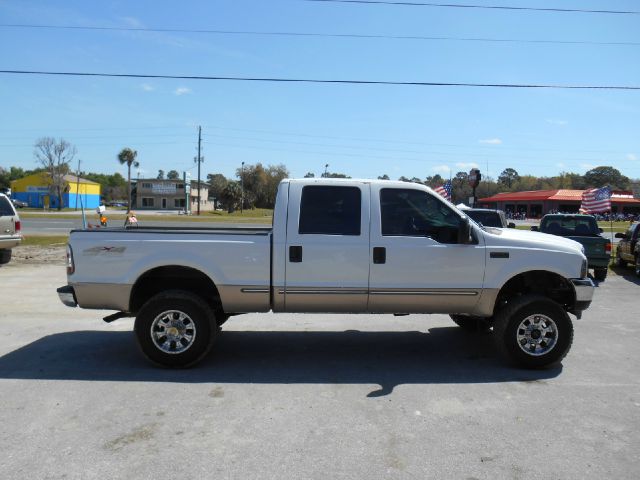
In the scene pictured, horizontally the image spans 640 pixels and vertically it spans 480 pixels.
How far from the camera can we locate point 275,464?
140 inches

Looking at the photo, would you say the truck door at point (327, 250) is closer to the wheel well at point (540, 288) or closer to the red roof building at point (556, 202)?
the wheel well at point (540, 288)

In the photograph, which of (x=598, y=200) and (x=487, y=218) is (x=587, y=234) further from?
(x=598, y=200)

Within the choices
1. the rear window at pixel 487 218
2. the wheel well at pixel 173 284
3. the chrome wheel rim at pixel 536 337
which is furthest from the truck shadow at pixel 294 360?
the rear window at pixel 487 218

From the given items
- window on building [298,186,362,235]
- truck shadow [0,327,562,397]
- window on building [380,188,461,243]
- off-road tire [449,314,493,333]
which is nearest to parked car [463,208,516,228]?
off-road tire [449,314,493,333]

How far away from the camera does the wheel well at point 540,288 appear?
235 inches

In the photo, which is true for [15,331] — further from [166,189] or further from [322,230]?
[166,189]

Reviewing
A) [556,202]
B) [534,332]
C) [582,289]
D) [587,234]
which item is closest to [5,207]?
[534,332]

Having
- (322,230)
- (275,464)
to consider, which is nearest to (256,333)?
(322,230)

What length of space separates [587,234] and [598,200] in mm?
7877

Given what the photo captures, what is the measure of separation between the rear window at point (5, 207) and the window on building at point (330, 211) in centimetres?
1122

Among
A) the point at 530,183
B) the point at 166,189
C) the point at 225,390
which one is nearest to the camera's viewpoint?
the point at 225,390

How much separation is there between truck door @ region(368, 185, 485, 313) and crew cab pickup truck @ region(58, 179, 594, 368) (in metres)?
0.01

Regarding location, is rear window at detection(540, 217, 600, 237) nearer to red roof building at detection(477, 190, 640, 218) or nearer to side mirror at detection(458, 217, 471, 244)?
side mirror at detection(458, 217, 471, 244)

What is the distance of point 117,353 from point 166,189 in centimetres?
9087
